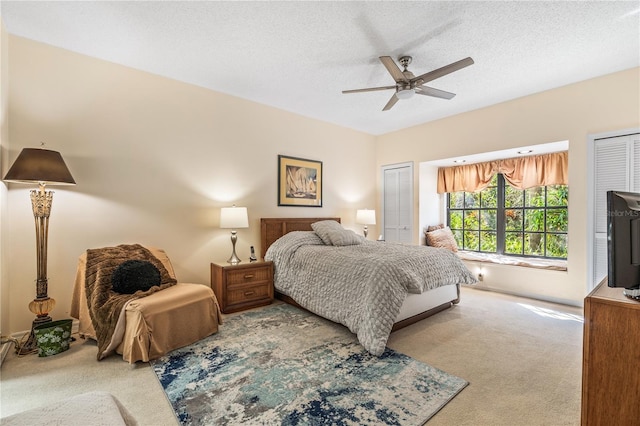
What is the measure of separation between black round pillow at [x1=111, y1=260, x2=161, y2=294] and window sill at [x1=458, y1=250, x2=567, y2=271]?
15.1ft

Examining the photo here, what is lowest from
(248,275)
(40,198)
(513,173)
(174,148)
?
(248,275)

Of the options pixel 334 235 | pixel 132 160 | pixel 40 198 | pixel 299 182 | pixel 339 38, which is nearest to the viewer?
pixel 40 198

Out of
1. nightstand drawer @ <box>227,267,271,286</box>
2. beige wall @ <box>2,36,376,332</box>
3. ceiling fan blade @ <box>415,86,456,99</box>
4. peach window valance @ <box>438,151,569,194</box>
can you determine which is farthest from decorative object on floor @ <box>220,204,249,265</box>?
peach window valance @ <box>438,151,569,194</box>

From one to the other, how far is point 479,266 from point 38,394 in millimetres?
5237

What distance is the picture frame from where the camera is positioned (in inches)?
178

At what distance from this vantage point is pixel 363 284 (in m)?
2.64

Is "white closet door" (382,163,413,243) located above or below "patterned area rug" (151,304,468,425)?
above

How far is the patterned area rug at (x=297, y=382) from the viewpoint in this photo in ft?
5.52

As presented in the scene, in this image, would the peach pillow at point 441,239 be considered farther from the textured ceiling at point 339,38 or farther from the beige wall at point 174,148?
the textured ceiling at point 339,38

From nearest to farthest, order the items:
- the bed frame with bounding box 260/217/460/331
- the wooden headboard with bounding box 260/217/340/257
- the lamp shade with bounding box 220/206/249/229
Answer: the bed frame with bounding box 260/217/460/331 < the lamp shade with bounding box 220/206/249/229 < the wooden headboard with bounding box 260/217/340/257

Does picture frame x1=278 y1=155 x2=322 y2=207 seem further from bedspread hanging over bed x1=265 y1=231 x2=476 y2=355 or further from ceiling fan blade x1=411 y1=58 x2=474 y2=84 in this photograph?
ceiling fan blade x1=411 y1=58 x2=474 y2=84

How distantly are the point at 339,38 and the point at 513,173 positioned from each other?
153 inches

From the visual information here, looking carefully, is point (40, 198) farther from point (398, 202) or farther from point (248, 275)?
point (398, 202)

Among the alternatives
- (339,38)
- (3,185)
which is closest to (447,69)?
(339,38)
